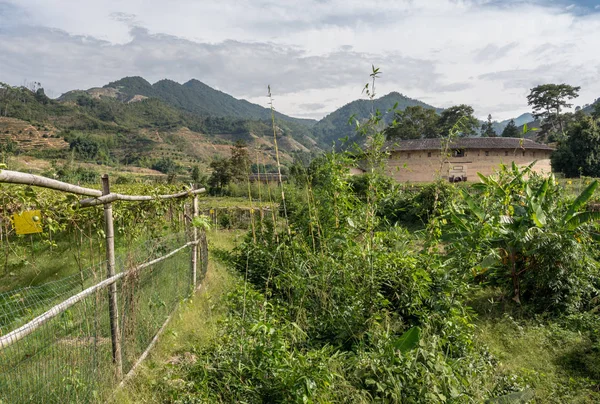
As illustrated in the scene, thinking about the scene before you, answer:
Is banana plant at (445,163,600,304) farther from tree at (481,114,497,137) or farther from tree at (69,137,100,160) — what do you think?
tree at (481,114,497,137)

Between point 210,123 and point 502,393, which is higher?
point 210,123

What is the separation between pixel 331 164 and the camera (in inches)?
165

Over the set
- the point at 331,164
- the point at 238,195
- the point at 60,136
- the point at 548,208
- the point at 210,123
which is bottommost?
the point at 238,195

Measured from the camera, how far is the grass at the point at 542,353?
3.59 meters

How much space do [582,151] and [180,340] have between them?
35038 millimetres

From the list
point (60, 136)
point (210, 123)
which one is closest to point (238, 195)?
point (60, 136)

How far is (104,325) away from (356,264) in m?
2.23

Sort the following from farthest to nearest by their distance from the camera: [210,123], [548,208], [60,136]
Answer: [210,123]
[60,136]
[548,208]

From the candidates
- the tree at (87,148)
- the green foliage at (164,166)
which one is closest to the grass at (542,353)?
the tree at (87,148)

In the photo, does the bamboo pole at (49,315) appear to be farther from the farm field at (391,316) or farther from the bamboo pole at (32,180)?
the farm field at (391,316)

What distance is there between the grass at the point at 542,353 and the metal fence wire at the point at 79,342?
3260 mm

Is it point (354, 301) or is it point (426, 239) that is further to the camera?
point (426, 239)

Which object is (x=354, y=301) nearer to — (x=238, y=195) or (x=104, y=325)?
(x=104, y=325)

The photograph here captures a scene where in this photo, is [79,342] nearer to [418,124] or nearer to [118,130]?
[418,124]
